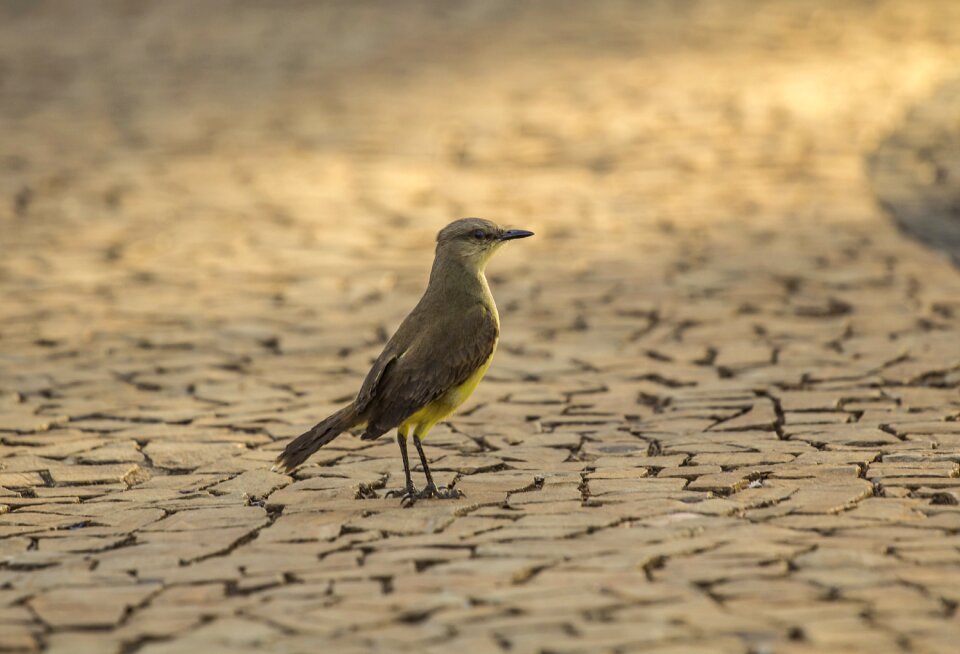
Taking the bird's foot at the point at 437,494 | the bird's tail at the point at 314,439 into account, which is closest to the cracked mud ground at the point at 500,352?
the bird's foot at the point at 437,494

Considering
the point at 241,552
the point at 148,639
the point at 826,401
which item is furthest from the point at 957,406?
the point at 148,639

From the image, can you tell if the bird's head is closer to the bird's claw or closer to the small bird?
the small bird

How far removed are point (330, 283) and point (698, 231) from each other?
2.85 m

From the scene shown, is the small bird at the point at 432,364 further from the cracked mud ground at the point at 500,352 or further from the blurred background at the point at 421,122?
the blurred background at the point at 421,122

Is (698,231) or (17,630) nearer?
(17,630)

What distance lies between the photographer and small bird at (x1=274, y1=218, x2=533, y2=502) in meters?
5.84

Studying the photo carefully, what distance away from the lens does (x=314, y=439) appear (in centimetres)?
582

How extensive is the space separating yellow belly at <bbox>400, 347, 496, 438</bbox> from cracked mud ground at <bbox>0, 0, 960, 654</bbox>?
0.32 metres

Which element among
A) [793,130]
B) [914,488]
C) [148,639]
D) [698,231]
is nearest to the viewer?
[148,639]

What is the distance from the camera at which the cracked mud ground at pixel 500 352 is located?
476 centimetres

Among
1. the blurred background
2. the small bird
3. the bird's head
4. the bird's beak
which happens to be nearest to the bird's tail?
the small bird

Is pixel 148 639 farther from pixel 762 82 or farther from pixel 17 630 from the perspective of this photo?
pixel 762 82

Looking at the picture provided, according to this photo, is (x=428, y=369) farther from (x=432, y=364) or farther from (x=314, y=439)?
(x=314, y=439)

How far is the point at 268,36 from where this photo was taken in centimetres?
2012
